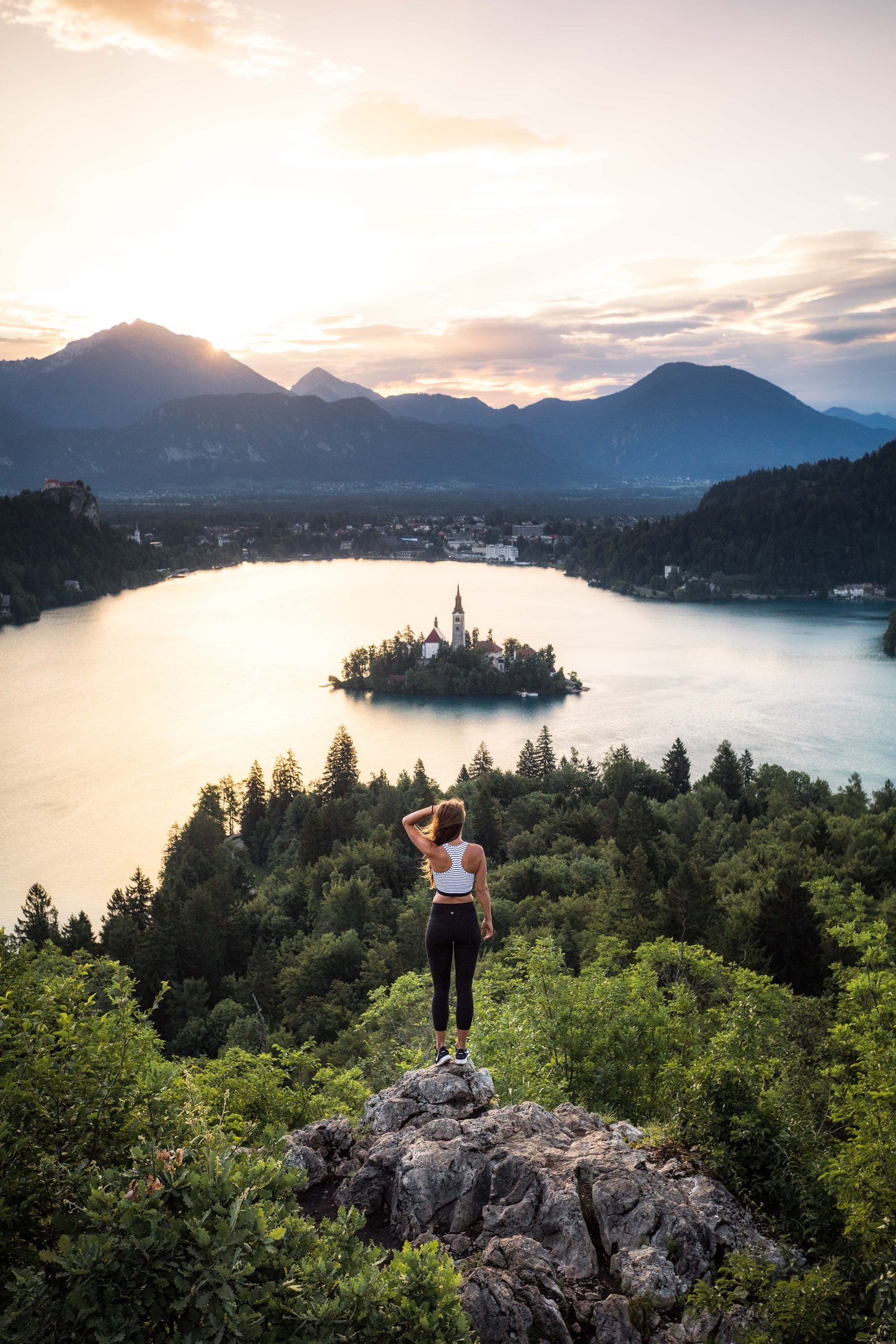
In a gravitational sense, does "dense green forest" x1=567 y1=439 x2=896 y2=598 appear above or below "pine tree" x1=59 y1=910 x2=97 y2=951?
above

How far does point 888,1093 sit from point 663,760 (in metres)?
45.4

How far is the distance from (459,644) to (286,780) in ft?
124

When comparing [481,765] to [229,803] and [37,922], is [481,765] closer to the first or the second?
[229,803]

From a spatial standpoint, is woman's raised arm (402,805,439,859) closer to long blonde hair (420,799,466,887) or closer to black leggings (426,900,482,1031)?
long blonde hair (420,799,466,887)

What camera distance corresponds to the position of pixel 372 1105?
22.2 ft

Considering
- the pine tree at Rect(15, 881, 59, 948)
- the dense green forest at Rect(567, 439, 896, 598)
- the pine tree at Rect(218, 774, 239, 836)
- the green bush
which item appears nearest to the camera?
the green bush

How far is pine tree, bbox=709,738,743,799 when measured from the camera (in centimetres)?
4522

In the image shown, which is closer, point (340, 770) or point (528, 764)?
point (340, 770)

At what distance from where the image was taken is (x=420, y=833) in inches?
245

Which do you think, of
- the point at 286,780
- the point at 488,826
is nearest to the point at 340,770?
the point at 286,780

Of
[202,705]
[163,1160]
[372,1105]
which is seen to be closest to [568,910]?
[372,1105]

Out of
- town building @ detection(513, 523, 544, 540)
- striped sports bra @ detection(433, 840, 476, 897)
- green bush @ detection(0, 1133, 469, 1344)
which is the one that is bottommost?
green bush @ detection(0, 1133, 469, 1344)

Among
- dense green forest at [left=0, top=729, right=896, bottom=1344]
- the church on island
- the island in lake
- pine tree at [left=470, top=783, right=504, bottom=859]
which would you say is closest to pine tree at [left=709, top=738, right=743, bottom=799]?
pine tree at [left=470, top=783, right=504, bottom=859]

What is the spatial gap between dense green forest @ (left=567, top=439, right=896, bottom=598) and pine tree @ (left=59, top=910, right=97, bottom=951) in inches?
4093
